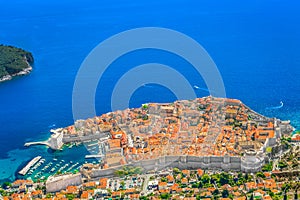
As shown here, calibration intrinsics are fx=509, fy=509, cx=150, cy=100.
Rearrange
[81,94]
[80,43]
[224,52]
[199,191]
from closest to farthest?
[199,191], [81,94], [224,52], [80,43]

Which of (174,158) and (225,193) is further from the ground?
(174,158)

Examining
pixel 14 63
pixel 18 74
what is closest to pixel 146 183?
pixel 18 74

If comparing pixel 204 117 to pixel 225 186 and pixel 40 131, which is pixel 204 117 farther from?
pixel 40 131

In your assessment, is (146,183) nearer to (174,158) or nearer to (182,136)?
(174,158)

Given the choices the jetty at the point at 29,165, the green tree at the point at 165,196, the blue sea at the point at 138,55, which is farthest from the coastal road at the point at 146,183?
the jetty at the point at 29,165

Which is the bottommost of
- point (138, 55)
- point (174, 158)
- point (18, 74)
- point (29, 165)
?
point (174, 158)

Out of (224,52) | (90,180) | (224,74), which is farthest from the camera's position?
(224,52)

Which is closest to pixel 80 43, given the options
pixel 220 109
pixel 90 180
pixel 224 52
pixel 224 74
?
pixel 224 52
